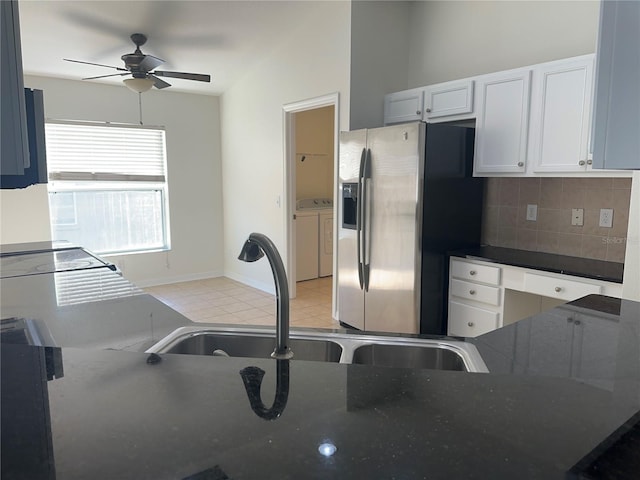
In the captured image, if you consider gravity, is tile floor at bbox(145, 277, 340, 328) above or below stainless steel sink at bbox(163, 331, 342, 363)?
below

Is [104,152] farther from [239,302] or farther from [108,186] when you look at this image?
[239,302]

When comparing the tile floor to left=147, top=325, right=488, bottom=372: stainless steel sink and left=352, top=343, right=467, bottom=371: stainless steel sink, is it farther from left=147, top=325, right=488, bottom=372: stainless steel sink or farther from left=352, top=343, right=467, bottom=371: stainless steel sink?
left=352, top=343, right=467, bottom=371: stainless steel sink

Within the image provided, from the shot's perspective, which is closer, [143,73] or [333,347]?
[333,347]

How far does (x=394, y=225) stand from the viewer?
331cm

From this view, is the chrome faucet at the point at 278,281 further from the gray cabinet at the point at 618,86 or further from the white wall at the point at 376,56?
the white wall at the point at 376,56

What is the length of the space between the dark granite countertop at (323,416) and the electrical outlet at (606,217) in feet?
6.22

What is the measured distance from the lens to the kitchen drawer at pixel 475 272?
3.02 metres

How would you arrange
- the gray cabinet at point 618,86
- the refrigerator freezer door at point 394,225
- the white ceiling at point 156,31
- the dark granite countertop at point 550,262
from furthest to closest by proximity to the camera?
the white ceiling at point 156,31, the refrigerator freezer door at point 394,225, the dark granite countertop at point 550,262, the gray cabinet at point 618,86

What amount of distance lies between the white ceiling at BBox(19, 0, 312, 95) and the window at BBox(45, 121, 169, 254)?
0.66m

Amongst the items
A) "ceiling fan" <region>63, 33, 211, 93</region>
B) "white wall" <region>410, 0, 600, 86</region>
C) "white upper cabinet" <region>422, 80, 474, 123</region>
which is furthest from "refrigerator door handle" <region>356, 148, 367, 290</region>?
"ceiling fan" <region>63, 33, 211, 93</region>

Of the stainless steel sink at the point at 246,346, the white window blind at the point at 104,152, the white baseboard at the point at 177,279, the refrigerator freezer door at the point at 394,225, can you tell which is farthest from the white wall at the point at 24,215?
the stainless steel sink at the point at 246,346

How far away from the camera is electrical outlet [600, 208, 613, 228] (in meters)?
2.87

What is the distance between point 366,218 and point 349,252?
38cm

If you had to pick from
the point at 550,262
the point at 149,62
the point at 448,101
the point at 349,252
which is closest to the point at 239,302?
the point at 349,252
